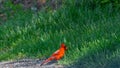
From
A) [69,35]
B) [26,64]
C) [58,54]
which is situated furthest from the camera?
[69,35]

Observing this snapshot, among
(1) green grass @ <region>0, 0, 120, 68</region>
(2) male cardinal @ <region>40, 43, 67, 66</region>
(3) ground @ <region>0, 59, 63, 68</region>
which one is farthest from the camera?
(2) male cardinal @ <region>40, 43, 67, 66</region>

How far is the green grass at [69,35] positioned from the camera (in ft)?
31.2

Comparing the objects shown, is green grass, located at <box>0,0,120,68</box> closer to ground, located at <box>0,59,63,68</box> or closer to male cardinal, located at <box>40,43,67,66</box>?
male cardinal, located at <box>40,43,67,66</box>

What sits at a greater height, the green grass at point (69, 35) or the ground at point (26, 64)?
the green grass at point (69, 35)

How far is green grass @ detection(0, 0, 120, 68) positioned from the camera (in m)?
9.51

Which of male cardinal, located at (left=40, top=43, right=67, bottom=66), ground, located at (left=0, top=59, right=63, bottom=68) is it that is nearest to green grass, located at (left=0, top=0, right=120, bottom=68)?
male cardinal, located at (left=40, top=43, right=67, bottom=66)

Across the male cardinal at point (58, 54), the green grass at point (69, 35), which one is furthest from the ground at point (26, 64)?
the green grass at point (69, 35)

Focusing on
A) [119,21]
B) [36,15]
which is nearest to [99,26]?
[119,21]

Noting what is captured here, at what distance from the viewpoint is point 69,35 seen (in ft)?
37.9

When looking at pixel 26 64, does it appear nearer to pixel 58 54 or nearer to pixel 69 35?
pixel 58 54

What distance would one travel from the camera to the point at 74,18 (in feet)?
41.5

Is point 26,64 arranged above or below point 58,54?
below

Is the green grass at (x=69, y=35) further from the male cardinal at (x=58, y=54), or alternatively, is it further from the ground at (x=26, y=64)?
the ground at (x=26, y=64)

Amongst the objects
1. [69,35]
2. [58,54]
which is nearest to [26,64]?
[58,54]
